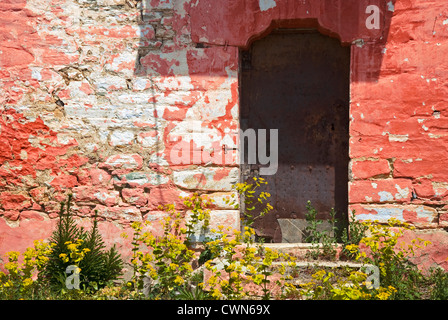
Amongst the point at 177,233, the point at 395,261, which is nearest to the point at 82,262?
the point at 177,233

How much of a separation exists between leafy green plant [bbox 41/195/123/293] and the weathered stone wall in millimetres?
335

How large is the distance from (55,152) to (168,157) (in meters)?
1.03

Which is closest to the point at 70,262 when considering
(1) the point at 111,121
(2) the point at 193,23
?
(1) the point at 111,121

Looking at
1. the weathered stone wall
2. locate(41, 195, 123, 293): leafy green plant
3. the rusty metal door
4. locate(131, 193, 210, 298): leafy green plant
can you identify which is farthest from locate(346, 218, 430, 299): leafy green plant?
locate(41, 195, 123, 293): leafy green plant

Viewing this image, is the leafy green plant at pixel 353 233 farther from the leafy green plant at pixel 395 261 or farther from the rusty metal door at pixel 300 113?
the rusty metal door at pixel 300 113

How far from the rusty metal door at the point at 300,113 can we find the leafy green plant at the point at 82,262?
4.87ft

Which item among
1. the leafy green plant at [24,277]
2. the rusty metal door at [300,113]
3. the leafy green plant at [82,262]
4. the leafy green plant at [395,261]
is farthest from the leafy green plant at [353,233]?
the leafy green plant at [24,277]

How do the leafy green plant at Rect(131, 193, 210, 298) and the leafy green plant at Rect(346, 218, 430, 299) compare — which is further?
the leafy green plant at Rect(131, 193, 210, 298)

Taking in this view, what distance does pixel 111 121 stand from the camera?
412 cm

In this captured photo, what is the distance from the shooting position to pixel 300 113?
4422mm

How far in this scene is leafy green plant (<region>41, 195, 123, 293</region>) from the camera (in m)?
3.54

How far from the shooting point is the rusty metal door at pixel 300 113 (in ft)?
14.3

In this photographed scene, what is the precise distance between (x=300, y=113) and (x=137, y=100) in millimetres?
1548

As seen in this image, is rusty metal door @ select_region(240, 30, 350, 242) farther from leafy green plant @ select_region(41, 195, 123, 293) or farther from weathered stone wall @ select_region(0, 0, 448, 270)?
leafy green plant @ select_region(41, 195, 123, 293)
